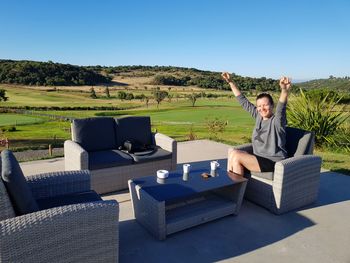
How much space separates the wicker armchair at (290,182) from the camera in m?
3.57

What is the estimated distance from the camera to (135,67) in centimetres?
5781

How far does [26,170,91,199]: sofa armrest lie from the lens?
2928mm

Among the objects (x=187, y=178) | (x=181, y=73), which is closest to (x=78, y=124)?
(x=187, y=178)

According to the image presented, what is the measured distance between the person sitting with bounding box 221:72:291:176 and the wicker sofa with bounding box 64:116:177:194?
4.25 feet

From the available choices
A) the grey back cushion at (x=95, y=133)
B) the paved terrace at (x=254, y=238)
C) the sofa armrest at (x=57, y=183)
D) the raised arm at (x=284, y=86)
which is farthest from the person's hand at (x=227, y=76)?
the sofa armrest at (x=57, y=183)

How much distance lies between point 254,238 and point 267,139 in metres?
1.36

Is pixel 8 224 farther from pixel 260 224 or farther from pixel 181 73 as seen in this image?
pixel 181 73

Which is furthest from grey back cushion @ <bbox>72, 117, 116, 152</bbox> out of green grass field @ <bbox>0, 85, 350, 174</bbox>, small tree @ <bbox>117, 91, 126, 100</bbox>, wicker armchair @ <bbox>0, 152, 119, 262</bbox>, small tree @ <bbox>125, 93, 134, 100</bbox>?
small tree @ <bbox>117, 91, 126, 100</bbox>

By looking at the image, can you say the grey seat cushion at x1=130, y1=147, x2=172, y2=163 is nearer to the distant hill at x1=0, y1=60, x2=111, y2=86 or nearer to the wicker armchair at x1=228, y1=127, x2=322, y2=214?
the wicker armchair at x1=228, y1=127, x2=322, y2=214

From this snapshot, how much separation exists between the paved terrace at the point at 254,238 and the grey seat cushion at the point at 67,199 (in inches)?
21.7

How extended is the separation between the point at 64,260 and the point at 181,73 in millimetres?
51734

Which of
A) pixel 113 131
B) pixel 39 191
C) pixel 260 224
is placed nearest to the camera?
pixel 39 191

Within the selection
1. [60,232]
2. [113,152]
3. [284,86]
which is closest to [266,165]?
[284,86]

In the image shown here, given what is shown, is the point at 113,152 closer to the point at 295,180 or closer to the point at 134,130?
the point at 134,130
